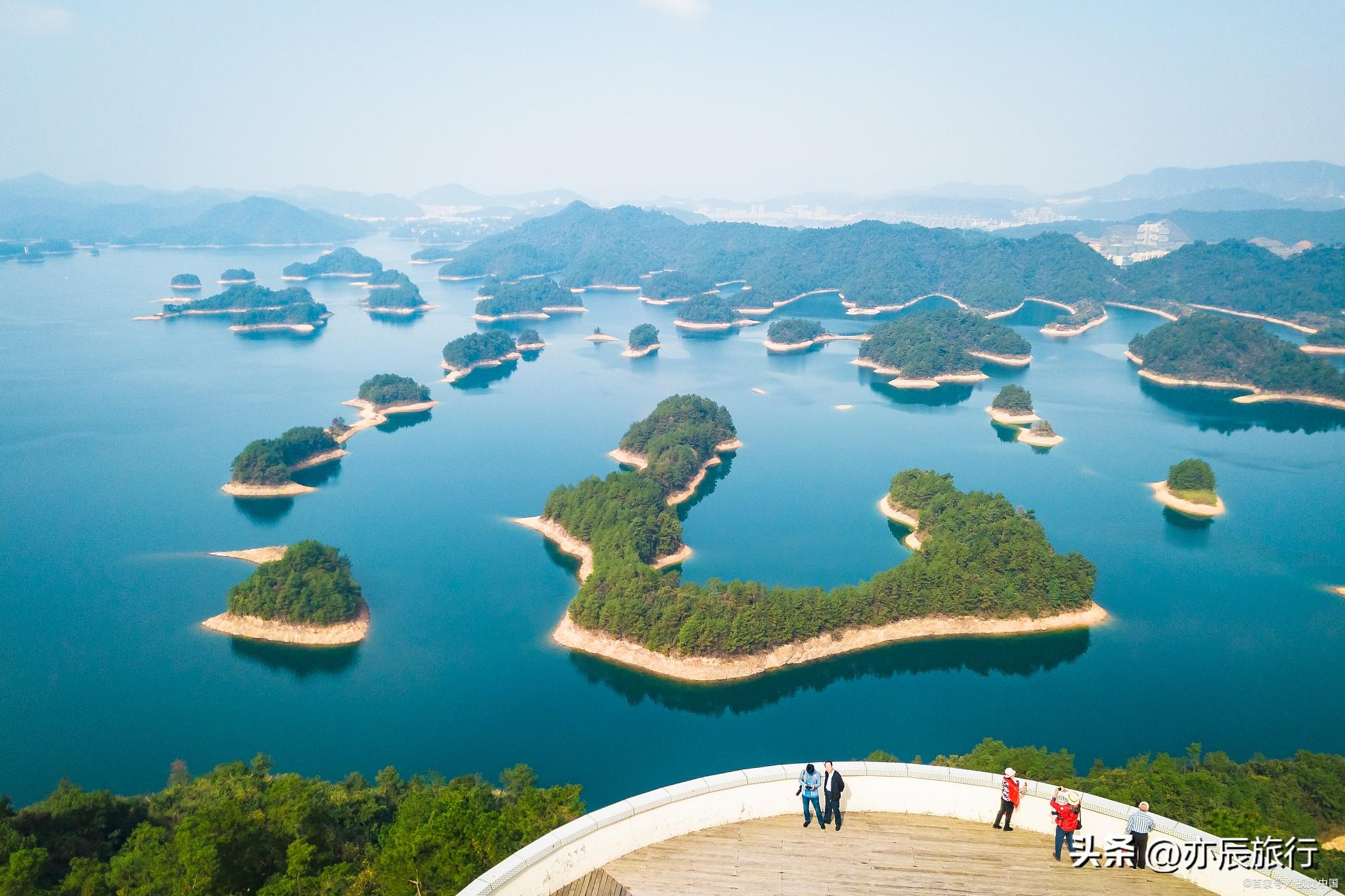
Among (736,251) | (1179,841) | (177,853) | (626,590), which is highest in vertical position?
(736,251)

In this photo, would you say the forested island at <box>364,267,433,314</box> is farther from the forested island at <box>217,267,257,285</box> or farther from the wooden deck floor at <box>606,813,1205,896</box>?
the wooden deck floor at <box>606,813,1205,896</box>

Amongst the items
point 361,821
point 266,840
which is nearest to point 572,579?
point 361,821

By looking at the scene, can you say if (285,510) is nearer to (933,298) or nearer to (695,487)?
(695,487)

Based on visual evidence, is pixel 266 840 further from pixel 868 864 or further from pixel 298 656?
pixel 298 656

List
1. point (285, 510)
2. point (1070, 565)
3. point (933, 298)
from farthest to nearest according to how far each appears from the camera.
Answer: point (933, 298)
point (285, 510)
point (1070, 565)

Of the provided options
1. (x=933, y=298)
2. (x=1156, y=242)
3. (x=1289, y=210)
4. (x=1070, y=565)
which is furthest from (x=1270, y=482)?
(x=1289, y=210)

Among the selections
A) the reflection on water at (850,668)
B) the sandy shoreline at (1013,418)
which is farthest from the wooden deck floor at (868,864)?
the sandy shoreline at (1013,418)
